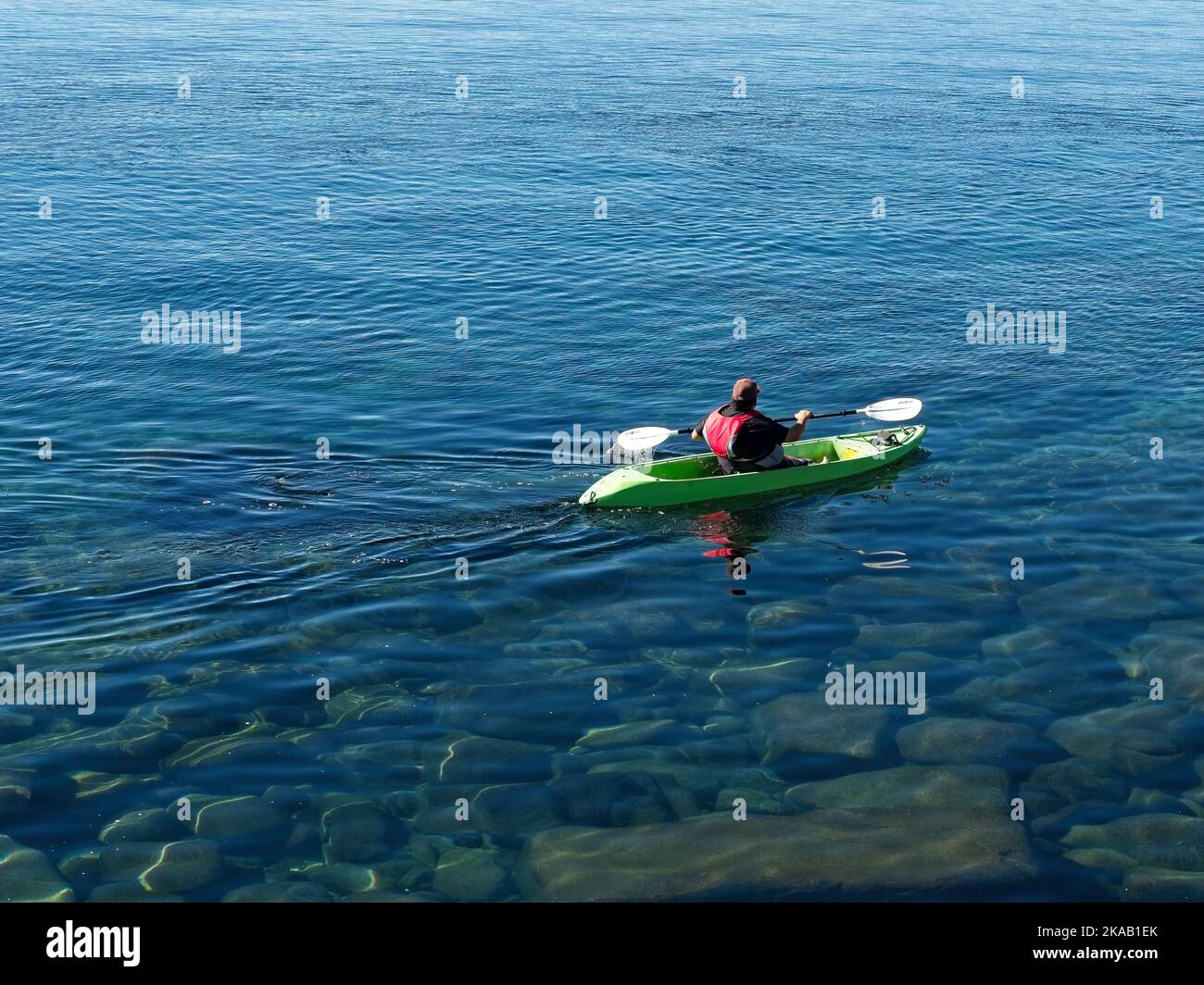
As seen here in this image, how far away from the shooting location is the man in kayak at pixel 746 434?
21031 millimetres

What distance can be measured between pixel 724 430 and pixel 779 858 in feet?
31.0

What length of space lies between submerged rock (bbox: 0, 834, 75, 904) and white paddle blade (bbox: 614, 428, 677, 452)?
11866 mm

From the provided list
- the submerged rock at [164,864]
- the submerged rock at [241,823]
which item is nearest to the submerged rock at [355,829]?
the submerged rock at [241,823]

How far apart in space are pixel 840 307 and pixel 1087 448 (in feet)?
32.8

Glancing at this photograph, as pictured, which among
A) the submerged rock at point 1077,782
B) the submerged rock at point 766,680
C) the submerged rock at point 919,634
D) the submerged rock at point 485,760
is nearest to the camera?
the submerged rock at point 1077,782

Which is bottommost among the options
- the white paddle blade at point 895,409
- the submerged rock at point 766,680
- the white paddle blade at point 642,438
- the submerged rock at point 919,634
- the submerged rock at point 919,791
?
the submerged rock at point 919,791

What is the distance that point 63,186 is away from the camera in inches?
1629

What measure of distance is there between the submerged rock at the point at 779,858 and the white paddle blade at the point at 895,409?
436 inches

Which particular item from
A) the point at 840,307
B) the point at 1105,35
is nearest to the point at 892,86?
the point at 1105,35

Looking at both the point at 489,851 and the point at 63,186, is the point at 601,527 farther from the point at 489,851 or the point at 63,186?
the point at 63,186

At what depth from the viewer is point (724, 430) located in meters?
21.2

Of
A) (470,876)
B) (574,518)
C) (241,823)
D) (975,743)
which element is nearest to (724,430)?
(574,518)

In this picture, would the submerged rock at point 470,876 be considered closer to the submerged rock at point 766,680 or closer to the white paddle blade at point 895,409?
the submerged rock at point 766,680

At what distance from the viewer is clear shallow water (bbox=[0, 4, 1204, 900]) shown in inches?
532
